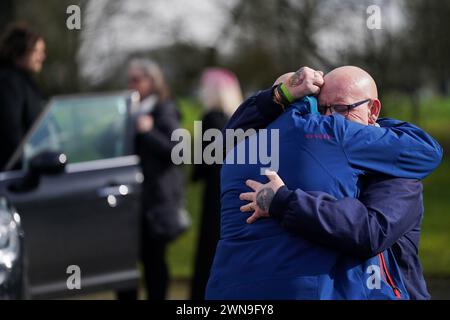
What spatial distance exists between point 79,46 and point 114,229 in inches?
755

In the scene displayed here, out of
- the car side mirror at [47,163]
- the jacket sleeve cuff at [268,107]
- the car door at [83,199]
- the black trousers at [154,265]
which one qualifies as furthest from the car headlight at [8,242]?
the jacket sleeve cuff at [268,107]

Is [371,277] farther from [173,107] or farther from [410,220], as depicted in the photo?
[173,107]

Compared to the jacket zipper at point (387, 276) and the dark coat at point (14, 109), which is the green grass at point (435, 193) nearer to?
the dark coat at point (14, 109)

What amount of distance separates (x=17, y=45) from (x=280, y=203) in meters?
4.49

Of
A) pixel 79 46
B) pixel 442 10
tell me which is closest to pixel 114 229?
pixel 442 10

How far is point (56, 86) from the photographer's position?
84.0 ft

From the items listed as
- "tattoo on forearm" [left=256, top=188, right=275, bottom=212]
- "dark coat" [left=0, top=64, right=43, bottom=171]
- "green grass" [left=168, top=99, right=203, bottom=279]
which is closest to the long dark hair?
"dark coat" [left=0, top=64, right=43, bottom=171]

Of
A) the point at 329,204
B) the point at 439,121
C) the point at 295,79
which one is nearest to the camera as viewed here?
the point at 329,204

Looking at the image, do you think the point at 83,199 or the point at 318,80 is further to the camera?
the point at 83,199

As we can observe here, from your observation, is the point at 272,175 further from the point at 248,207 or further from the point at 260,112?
the point at 260,112

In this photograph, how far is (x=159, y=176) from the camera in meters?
7.45

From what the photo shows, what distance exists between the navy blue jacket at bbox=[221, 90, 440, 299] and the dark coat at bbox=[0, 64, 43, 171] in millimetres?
4105

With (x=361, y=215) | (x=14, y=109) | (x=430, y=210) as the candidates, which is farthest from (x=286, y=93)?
(x=430, y=210)

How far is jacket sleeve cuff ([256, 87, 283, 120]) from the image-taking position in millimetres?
3316
